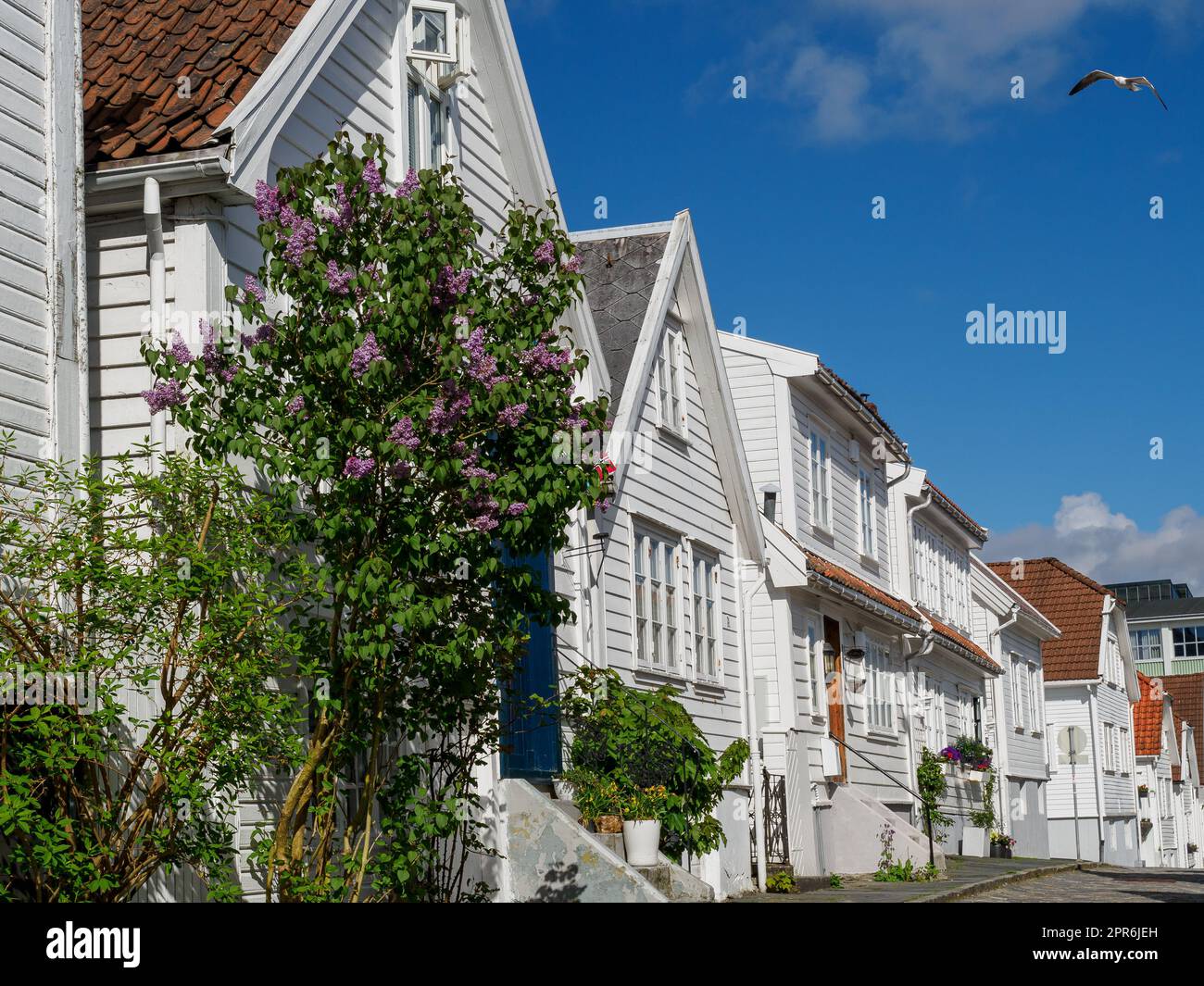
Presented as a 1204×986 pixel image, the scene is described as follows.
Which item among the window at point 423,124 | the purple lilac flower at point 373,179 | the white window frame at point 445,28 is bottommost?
the purple lilac flower at point 373,179

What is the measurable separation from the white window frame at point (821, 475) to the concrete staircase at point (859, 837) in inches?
163

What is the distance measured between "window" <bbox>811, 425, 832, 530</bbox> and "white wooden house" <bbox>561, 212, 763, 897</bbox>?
3386 mm

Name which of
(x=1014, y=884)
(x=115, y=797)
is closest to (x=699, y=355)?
(x=1014, y=884)

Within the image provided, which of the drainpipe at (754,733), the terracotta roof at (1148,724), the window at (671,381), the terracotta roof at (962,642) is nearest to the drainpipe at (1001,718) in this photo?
the terracotta roof at (962,642)

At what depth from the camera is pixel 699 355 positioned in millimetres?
19047

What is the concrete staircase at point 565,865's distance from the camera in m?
11.9

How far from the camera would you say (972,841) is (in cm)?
2997

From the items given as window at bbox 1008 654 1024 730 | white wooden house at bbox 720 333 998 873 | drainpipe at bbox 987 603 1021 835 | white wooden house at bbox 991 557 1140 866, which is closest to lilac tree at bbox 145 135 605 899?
white wooden house at bbox 720 333 998 873

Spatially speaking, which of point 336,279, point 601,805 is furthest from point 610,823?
point 336,279

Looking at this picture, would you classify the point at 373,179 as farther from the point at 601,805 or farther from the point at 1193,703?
the point at 1193,703

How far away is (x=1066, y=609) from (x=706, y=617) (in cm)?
2986

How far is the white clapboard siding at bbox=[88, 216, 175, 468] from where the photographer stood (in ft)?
31.3

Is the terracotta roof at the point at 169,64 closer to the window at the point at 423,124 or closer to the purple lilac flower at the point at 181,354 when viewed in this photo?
the purple lilac flower at the point at 181,354
